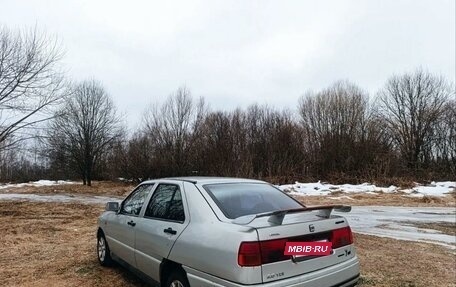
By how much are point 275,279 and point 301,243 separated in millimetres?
416

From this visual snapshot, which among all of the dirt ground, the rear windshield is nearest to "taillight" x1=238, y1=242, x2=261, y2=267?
the rear windshield

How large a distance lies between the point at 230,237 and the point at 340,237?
4.23 feet

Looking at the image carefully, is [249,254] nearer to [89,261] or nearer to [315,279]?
[315,279]

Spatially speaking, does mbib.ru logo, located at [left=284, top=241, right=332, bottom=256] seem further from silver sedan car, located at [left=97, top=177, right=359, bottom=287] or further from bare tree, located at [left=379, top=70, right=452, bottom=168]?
bare tree, located at [left=379, top=70, right=452, bottom=168]

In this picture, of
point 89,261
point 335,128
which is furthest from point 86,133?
point 89,261

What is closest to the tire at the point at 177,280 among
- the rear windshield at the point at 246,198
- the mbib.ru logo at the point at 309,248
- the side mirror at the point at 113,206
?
the rear windshield at the point at 246,198

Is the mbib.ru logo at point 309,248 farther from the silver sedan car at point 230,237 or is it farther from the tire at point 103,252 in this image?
the tire at point 103,252

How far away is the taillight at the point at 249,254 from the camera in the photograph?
3.30 m

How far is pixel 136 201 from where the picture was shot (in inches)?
218

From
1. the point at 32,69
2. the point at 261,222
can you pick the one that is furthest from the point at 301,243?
the point at 32,69

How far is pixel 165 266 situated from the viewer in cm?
423

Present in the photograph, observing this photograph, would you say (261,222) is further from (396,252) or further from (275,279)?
(396,252)

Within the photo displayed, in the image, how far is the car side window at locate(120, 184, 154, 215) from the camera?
5.32 metres

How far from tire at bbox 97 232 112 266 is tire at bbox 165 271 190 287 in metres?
2.41
